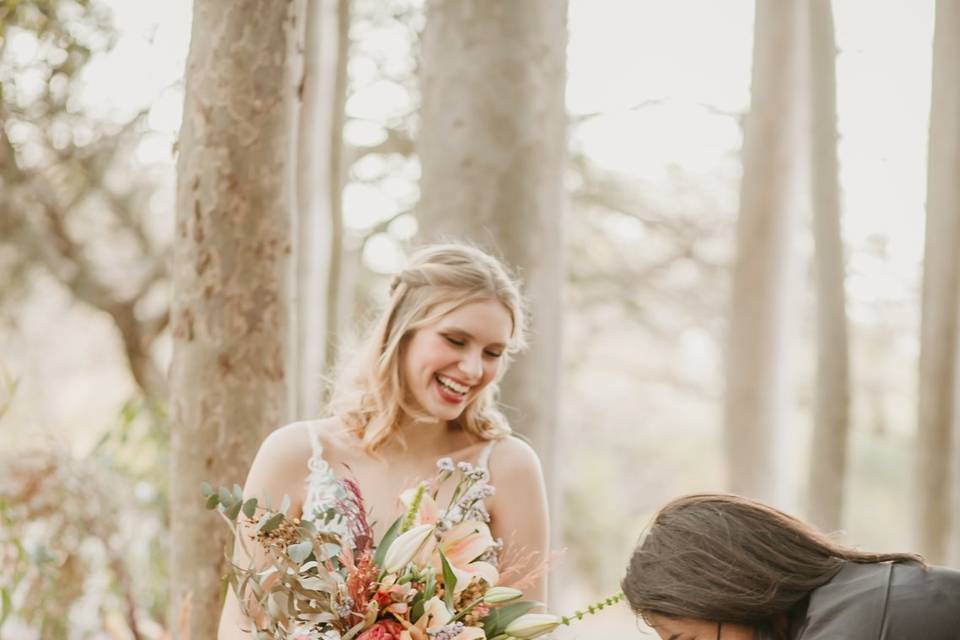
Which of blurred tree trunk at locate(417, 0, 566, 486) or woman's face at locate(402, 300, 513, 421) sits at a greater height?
blurred tree trunk at locate(417, 0, 566, 486)

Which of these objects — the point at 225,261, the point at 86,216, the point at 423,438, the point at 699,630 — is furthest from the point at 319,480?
the point at 86,216

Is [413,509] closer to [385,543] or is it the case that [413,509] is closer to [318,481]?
[385,543]

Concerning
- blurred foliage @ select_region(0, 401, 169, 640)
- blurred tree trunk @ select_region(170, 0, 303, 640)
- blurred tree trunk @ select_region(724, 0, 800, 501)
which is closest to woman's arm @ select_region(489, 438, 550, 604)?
blurred tree trunk @ select_region(170, 0, 303, 640)

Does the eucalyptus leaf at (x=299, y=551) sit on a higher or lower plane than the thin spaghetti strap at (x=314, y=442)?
lower

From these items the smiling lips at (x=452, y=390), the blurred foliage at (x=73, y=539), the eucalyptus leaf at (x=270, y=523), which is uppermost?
the smiling lips at (x=452, y=390)

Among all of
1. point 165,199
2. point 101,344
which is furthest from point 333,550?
point 101,344

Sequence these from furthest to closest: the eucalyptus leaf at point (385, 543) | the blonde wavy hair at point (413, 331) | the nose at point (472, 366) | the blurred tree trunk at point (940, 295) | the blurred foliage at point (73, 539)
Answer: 1. the blurred tree trunk at point (940, 295)
2. the blurred foliage at point (73, 539)
3. the blonde wavy hair at point (413, 331)
4. the nose at point (472, 366)
5. the eucalyptus leaf at point (385, 543)

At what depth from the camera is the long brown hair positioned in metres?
2.35

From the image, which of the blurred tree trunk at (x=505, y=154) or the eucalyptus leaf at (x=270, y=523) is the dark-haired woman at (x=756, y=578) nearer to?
the eucalyptus leaf at (x=270, y=523)

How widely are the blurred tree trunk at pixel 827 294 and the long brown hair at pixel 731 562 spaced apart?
446 cm

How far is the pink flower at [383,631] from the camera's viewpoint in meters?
1.90

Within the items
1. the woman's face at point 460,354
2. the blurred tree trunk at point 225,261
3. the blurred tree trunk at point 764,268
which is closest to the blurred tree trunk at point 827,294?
the blurred tree trunk at point 764,268

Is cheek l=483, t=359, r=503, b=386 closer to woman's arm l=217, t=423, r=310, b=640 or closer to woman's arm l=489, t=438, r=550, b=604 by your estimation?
woman's arm l=489, t=438, r=550, b=604

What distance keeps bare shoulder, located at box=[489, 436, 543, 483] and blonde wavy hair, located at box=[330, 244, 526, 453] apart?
62 millimetres
